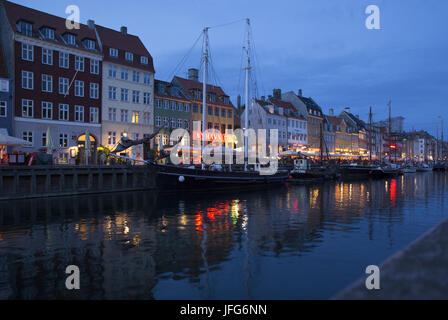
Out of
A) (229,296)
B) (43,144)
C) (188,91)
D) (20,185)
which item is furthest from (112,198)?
(188,91)

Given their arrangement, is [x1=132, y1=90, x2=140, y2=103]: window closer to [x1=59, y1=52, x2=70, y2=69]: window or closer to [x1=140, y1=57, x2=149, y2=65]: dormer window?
[x1=140, y1=57, x2=149, y2=65]: dormer window

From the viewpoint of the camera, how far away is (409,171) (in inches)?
3580

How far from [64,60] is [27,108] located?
274 inches

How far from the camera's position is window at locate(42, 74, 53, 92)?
39906 millimetres

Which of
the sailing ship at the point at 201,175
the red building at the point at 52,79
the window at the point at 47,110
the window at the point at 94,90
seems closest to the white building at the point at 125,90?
the window at the point at 94,90

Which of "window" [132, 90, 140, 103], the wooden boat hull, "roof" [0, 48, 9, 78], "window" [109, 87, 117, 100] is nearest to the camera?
the wooden boat hull

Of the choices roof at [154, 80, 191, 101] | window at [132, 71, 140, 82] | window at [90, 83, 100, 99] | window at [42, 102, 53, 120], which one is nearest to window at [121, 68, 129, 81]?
window at [132, 71, 140, 82]

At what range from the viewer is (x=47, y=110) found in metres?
40.3

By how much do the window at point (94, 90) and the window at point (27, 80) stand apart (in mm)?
6966

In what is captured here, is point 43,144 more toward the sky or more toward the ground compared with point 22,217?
more toward the sky

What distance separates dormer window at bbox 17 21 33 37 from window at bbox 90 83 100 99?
840cm

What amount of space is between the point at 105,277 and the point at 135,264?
1.29 meters

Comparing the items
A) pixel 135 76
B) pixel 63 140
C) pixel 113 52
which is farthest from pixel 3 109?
pixel 135 76

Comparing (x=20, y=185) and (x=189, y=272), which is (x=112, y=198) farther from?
(x=189, y=272)
